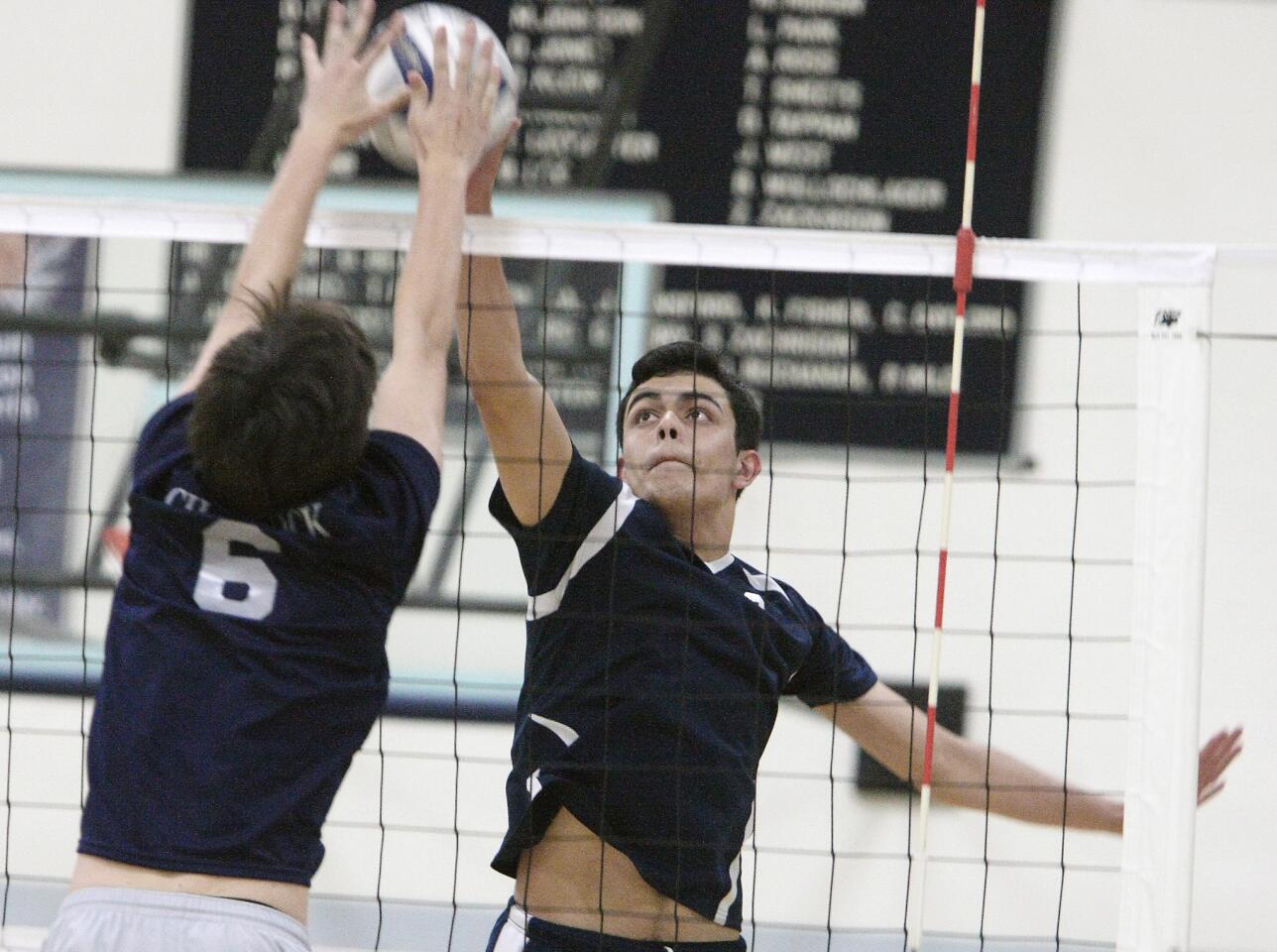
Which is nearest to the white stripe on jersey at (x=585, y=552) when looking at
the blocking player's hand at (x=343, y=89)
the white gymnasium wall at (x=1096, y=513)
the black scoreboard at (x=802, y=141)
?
the blocking player's hand at (x=343, y=89)

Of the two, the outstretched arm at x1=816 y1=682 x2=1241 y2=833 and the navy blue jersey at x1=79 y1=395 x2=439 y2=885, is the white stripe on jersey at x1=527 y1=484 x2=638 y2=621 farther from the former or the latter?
the navy blue jersey at x1=79 y1=395 x2=439 y2=885

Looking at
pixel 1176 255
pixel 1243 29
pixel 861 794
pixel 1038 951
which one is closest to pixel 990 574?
pixel 861 794

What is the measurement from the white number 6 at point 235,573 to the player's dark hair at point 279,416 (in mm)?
24

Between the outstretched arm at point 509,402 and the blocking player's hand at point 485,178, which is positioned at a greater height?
the blocking player's hand at point 485,178

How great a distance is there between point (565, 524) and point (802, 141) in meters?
2.22

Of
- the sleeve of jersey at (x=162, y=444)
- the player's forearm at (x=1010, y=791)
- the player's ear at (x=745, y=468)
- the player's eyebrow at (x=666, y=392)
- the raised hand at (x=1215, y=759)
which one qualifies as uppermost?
the player's eyebrow at (x=666, y=392)

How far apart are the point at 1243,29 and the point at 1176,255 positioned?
2.46 metres

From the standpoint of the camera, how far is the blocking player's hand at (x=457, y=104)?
1.93m

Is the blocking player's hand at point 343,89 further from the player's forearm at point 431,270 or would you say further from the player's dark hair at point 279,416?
the player's dark hair at point 279,416

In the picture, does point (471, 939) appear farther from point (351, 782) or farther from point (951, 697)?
point (951, 697)

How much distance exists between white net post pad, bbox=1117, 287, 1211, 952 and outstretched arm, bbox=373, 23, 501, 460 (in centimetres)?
114

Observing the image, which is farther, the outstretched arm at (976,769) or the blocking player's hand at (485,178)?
the outstretched arm at (976,769)

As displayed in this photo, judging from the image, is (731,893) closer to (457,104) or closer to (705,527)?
(705,527)

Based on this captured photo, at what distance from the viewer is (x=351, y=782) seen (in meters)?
4.34
